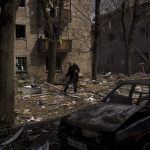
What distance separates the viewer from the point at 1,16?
364 inches

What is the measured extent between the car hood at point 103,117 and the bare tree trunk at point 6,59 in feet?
9.41

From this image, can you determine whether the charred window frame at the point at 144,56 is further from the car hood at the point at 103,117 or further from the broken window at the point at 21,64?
the car hood at the point at 103,117

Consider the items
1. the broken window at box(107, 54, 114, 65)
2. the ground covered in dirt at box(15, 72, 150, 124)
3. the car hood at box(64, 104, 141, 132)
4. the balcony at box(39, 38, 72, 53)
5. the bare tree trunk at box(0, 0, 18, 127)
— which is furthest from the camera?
the broken window at box(107, 54, 114, 65)

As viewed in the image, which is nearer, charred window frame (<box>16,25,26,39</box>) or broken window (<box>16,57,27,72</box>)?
broken window (<box>16,57,27,72</box>)

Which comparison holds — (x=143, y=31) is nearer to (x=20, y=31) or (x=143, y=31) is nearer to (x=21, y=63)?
(x=20, y=31)

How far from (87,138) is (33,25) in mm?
31493

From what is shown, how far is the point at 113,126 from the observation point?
6.08m

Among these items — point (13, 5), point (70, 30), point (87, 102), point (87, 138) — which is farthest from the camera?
point (70, 30)

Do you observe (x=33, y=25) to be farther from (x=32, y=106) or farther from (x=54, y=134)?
(x=54, y=134)

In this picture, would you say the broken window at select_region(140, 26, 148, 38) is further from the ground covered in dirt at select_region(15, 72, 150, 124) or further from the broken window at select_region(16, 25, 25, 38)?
the ground covered in dirt at select_region(15, 72, 150, 124)

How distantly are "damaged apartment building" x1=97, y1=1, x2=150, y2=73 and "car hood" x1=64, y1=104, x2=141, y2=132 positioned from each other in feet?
99.7

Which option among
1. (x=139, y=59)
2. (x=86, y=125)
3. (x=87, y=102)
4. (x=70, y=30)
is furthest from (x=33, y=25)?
(x=86, y=125)

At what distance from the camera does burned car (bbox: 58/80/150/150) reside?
6.00 meters

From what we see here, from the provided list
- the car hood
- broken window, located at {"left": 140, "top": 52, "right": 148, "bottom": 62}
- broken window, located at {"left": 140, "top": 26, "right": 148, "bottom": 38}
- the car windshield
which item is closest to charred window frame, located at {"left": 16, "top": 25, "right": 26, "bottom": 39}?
broken window, located at {"left": 140, "top": 52, "right": 148, "bottom": 62}
